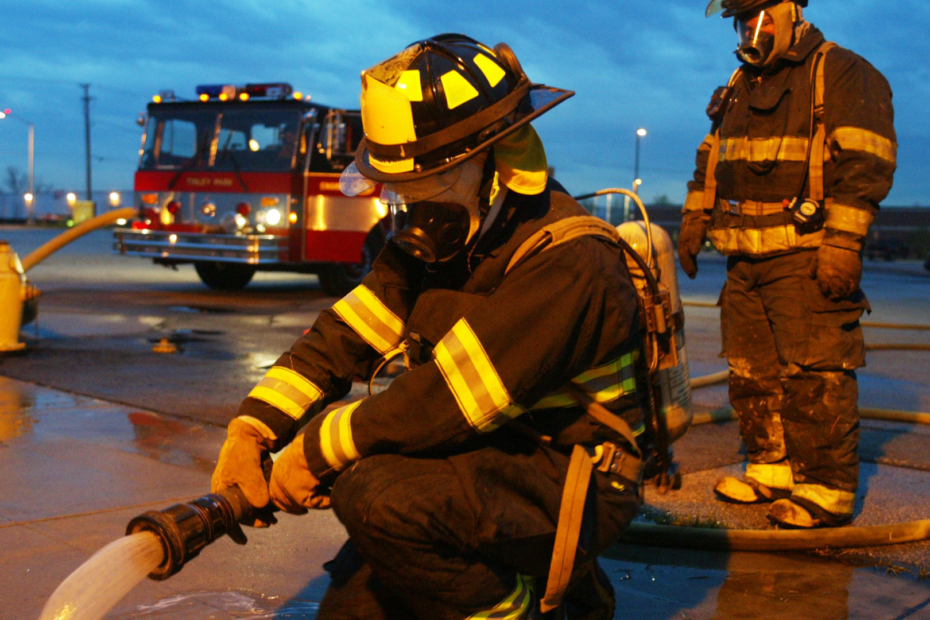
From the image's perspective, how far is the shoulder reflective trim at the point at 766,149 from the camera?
3.39 m

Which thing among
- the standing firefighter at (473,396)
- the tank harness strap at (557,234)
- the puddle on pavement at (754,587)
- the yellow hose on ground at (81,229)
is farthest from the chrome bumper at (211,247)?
the tank harness strap at (557,234)

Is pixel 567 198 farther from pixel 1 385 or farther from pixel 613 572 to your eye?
pixel 1 385

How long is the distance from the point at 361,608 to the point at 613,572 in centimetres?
105

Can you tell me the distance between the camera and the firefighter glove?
3168 mm

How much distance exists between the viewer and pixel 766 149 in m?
3.45

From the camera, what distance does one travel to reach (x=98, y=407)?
5.07 meters

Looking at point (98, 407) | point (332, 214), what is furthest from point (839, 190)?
point (332, 214)

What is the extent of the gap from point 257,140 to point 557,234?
10508mm

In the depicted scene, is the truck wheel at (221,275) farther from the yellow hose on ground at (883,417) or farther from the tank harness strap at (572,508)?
the tank harness strap at (572,508)

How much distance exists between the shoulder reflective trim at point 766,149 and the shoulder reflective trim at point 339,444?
7.09 ft

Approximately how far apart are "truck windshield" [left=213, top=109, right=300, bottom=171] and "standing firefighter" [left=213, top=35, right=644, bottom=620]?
9736 mm

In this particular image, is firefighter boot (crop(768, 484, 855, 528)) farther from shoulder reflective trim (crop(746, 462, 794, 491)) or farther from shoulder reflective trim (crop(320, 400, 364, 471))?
shoulder reflective trim (crop(320, 400, 364, 471))

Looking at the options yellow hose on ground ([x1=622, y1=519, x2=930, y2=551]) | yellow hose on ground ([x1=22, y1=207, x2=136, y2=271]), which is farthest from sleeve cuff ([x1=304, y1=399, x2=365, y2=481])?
yellow hose on ground ([x1=22, y1=207, x2=136, y2=271])

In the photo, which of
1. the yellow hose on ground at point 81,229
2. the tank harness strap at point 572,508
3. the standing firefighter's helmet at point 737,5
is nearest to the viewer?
the tank harness strap at point 572,508
